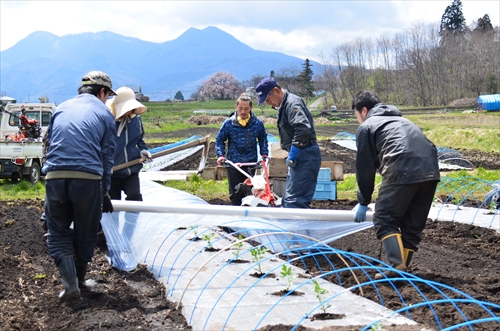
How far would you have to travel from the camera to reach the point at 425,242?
6203mm

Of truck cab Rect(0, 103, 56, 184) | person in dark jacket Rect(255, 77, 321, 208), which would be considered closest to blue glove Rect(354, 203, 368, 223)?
person in dark jacket Rect(255, 77, 321, 208)

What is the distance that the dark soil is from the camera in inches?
138

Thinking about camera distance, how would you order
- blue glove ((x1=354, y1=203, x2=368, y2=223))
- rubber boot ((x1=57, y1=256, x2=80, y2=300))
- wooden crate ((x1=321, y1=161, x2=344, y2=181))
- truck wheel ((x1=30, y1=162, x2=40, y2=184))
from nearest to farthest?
rubber boot ((x1=57, y1=256, x2=80, y2=300)), blue glove ((x1=354, y1=203, x2=368, y2=223)), wooden crate ((x1=321, y1=161, x2=344, y2=181)), truck wheel ((x1=30, y1=162, x2=40, y2=184))

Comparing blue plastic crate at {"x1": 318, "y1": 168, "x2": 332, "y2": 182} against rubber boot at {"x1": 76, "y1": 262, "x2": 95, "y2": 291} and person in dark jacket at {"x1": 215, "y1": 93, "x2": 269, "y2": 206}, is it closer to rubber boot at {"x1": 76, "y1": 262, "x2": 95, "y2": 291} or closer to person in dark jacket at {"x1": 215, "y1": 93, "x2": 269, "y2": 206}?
person in dark jacket at {"x1": 215, "y1": 93, "x2": 269, "y2": 206}

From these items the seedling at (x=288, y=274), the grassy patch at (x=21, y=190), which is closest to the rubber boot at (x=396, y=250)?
the seedling at (x=288, y=274)

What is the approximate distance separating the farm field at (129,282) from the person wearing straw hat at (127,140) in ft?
2.22

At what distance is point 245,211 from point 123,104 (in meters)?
1.51

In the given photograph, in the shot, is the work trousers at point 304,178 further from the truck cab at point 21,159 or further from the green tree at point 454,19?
the green tree at point 454,19

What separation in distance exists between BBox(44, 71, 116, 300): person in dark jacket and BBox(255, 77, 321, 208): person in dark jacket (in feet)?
6.09

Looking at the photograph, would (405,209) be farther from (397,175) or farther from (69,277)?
(69,277)

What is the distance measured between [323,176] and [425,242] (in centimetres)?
296

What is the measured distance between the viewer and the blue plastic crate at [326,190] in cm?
900

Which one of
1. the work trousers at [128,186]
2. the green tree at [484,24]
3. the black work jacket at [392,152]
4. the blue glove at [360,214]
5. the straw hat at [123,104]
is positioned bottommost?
the blue glove at [360,214]

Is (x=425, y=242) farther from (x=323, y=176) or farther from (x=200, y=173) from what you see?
(x=200, y=173)
